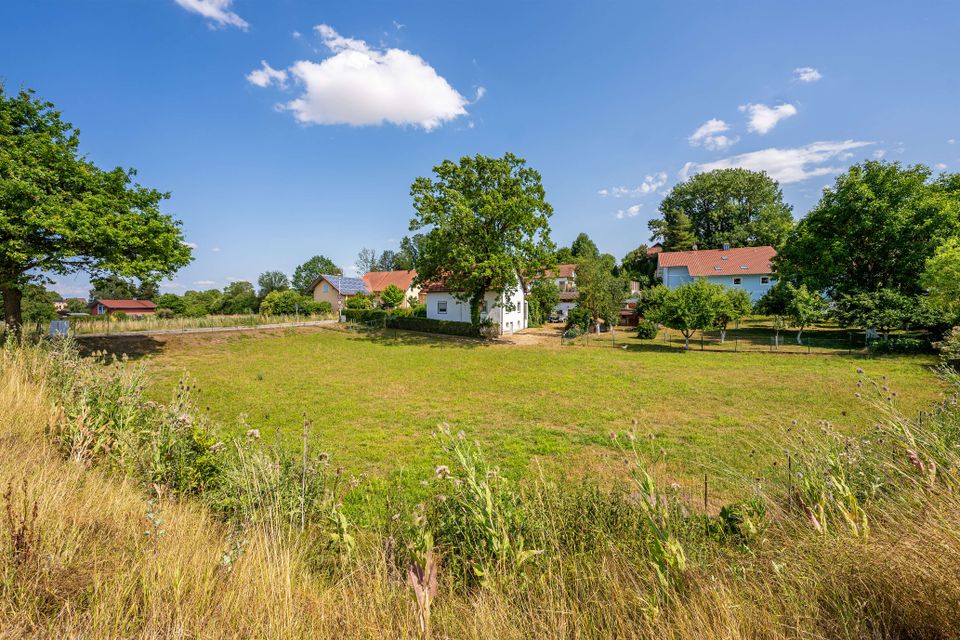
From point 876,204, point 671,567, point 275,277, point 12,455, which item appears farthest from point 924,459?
point 275,277

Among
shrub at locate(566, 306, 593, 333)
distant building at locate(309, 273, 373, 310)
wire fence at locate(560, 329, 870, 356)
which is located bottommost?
wire fence at locate(560, 329, 870, 356)

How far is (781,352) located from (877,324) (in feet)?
20.6

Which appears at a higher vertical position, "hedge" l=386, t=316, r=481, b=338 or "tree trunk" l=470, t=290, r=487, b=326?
"tree trunk" l=470, t=290, r=487, b=326

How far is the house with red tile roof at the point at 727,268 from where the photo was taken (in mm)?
40469

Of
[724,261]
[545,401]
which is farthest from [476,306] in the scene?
[724,261]

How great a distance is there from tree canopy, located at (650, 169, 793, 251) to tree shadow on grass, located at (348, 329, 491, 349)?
4432 centimetres

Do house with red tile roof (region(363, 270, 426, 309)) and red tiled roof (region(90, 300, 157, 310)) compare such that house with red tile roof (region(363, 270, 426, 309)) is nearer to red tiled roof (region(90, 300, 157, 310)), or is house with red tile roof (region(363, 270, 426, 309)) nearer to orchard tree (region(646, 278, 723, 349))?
orchard tree (region(646, 278, 723, 349))

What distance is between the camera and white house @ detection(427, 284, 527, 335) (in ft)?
97.3

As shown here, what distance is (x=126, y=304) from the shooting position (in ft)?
203

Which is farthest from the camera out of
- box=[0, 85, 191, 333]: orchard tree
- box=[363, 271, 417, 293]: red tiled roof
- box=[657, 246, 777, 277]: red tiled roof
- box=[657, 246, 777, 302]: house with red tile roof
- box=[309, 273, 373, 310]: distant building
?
box=[363, 271, 417, 293]: red tiled roof

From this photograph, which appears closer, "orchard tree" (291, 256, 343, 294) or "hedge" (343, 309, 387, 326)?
"hedge" (343, 309, 387, 326)

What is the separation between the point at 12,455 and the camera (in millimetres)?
3166

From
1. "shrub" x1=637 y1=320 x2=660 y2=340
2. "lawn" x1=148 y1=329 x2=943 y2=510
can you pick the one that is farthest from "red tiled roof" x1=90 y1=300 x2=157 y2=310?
"shrub" x1=637 y1=320 x2=660 y2=340

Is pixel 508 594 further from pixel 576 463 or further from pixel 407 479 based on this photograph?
pixel 576 463
